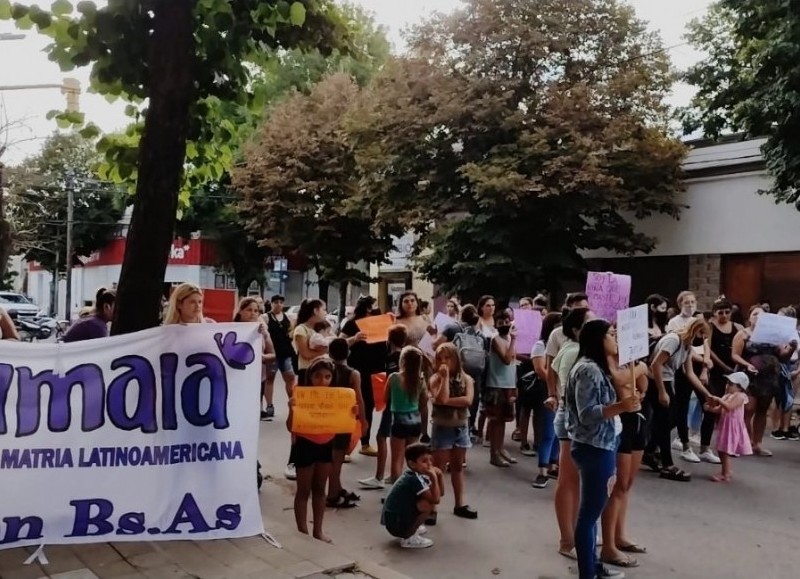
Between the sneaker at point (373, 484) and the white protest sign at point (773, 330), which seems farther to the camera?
the white protest sign at point (773, 330)

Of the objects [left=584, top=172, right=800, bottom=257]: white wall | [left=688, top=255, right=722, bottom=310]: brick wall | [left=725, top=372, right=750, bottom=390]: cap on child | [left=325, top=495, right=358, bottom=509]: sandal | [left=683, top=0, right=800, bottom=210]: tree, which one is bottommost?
[left=325, top=495, right=358, bottom=509]: sandal

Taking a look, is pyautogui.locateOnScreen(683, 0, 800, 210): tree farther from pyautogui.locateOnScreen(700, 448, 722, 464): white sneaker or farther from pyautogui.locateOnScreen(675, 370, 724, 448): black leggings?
pyautogui.locateOnScreen(700, 448, 722, 464): white sneaker

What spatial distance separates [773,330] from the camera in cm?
964

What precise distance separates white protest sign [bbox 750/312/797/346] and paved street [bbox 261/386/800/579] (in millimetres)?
1605

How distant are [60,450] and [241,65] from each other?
3.30 meters

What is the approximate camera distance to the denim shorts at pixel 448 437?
266 inches

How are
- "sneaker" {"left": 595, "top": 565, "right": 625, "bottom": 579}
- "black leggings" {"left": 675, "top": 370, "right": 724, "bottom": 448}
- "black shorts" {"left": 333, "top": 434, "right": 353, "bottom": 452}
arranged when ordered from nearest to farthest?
"sneaker" {"left": 595, "top": 565, "right": 625, "bottom": 579}, "black shorts" {"left": 333, "top": 434, "right": 353, "bottom": 452}, "black leggings" {"left": 675, "top": 370, "right": 724, "bottom": 448}

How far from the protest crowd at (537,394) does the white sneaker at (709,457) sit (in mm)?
23

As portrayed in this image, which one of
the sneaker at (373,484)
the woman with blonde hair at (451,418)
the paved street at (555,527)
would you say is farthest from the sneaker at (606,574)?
the sneaker at (373,484)

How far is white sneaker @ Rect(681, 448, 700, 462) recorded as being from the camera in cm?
897

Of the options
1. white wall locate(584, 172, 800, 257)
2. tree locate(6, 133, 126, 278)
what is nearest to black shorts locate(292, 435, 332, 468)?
white wall locate(584, 172, 800, 257)

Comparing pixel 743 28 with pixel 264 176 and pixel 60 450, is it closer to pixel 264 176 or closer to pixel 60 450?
pixel 60 450

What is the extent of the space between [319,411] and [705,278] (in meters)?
14.8

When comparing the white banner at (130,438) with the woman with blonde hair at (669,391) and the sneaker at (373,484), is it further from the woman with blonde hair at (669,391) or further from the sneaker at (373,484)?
the woman with blonde hair at (669,391)
